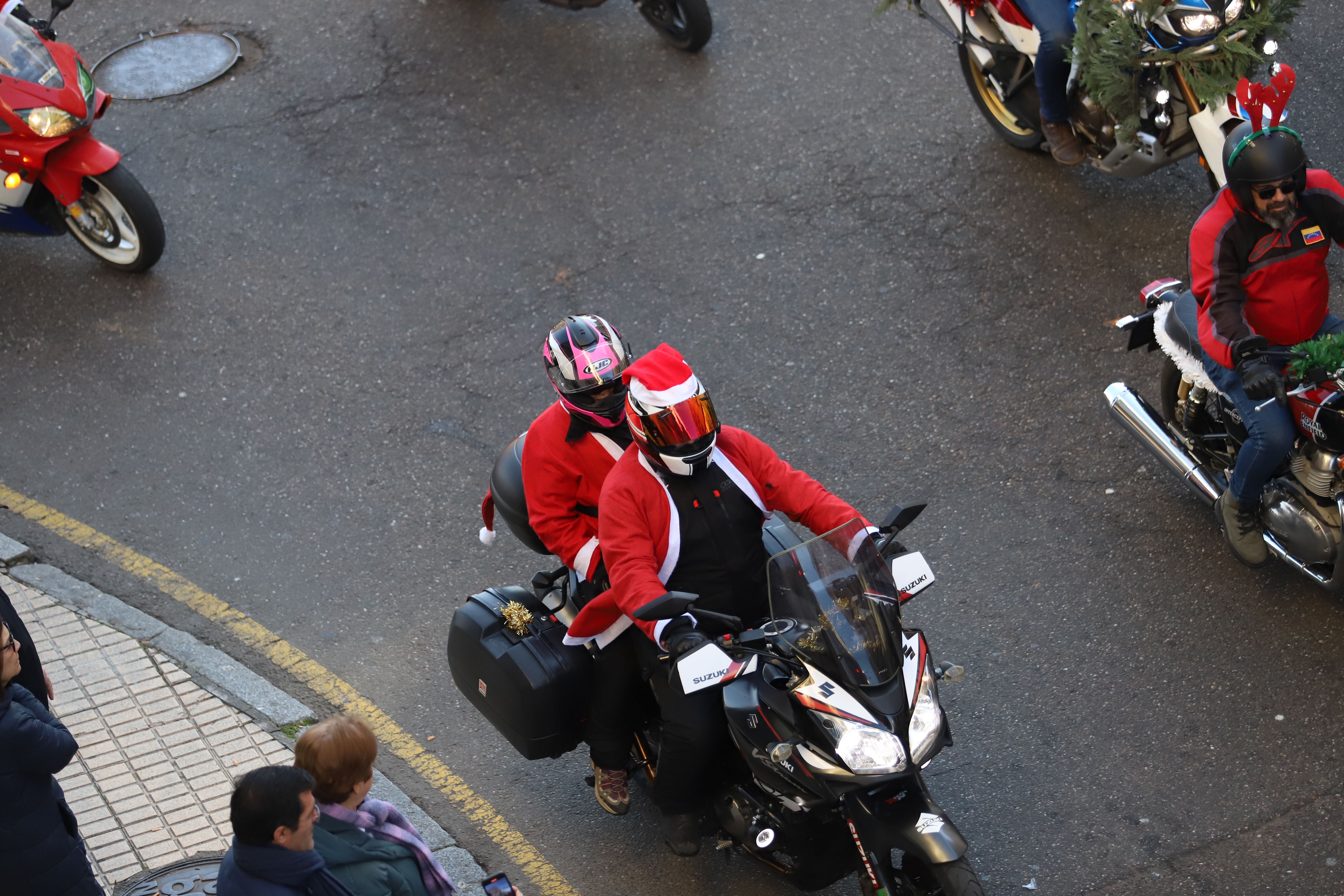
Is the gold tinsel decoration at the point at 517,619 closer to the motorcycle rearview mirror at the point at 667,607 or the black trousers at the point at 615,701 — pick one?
the black trousers at the point at 615,701

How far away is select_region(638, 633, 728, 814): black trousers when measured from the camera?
189 inches

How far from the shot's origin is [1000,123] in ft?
28.8

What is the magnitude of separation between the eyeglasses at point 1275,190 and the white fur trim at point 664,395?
8.26 feet

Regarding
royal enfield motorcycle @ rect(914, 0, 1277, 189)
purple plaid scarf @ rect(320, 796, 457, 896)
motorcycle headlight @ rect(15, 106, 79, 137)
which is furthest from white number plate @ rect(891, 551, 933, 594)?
motorcycle headlight @ rect(15, 106, 79, 137)

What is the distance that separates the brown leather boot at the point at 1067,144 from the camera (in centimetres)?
810

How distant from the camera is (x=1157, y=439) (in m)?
6.33

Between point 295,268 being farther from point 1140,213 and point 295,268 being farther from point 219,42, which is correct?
point 1140,213

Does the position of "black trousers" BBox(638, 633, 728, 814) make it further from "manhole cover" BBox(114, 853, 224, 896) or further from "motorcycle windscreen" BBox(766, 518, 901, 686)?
"manhole cover" BBox(114, 853, 224, 896)

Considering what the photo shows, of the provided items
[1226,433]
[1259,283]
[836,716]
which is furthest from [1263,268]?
[836,716]

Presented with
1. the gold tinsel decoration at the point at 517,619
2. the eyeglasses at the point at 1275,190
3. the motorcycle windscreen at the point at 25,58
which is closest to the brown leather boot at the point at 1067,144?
the eyeglasses at the point at 1275,190

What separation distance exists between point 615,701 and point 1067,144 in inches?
186

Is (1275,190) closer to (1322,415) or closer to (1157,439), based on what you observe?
(1322,415)

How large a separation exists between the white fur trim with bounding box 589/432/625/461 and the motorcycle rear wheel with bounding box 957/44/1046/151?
4.42 meters

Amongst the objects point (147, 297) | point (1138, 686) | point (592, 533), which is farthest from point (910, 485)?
point (147, 297)
